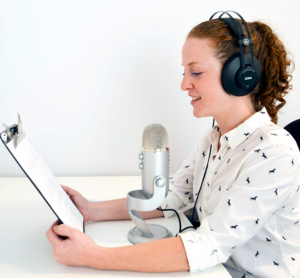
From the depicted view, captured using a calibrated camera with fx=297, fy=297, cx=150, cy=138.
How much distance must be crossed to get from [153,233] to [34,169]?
394mm

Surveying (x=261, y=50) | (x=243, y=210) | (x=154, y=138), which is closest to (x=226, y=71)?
(x=261, y=50)

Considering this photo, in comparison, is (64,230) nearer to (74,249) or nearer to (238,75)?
(74,249)

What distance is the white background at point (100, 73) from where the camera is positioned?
1.35 metres

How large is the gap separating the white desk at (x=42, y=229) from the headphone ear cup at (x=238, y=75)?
0.46 meters

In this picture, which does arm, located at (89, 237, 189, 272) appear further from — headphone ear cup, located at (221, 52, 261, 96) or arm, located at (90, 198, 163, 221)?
headphone ear cup, located at (221, 52, 261, 96)

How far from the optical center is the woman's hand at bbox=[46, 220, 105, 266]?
0.70m

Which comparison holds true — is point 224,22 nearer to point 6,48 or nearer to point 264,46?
point 264,46

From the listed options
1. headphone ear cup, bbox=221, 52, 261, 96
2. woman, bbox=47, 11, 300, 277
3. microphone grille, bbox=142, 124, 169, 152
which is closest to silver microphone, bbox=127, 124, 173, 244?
microphone grille, bbox=142, 124, 169, 152

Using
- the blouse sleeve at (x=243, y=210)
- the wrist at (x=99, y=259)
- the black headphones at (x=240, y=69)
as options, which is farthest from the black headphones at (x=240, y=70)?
the wrist at (x=99, y=259)

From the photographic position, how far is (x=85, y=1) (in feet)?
4.39

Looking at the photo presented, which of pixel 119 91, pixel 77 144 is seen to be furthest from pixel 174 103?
pixel 77 144

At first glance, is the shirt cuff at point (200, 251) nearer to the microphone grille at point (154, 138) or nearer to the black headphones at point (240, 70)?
the microphone grille at point (154, 138)

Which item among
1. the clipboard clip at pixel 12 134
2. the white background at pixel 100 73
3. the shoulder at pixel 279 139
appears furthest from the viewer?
the white background at pixel 100 73

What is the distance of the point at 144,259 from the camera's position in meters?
0.69
